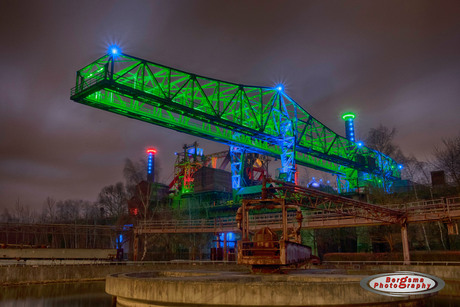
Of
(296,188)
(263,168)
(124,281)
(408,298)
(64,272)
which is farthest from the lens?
(263,168)

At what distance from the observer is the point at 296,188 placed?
2961 cm

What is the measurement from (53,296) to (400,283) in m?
21.1

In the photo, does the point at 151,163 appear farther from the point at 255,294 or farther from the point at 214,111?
the point at 255,294

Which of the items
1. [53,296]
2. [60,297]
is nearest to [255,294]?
[60,297]

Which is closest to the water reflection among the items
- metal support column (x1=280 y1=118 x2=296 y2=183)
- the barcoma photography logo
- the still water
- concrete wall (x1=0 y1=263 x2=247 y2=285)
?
the still water

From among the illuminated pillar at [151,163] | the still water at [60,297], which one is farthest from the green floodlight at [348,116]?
the still water at [60,297]

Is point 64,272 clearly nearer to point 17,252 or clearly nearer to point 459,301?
point 17,252

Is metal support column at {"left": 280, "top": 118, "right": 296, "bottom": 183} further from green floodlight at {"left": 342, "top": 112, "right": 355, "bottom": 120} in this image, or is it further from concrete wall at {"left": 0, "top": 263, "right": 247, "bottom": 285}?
green floodlight at {"left": 342, "top": 112, "right": 355, "bottom": 120}

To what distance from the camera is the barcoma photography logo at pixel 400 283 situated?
13000 millimetres

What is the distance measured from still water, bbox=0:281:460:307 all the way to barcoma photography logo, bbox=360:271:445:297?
19.2 feet

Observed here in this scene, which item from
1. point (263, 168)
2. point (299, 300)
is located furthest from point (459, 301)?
point (263, 168)

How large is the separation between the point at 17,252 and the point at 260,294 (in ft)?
108

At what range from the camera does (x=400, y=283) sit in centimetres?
1365

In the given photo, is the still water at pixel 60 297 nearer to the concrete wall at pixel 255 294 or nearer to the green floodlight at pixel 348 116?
the concrete wall at pixel 255 294
